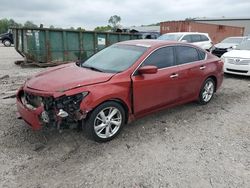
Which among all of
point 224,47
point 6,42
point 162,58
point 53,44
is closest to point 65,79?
point 162,58

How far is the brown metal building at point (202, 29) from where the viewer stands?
21.3 metres

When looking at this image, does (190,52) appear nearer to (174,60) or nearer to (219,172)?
(174,60)

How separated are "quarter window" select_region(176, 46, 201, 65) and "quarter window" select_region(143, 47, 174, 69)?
200 millimetres

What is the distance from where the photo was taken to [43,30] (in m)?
10.9

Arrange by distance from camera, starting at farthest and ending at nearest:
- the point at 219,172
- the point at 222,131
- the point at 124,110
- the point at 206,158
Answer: the point at 222,131 < the point at 124,110 < the point at 206,158 < the point at 219,172

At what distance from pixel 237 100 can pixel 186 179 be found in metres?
4.10

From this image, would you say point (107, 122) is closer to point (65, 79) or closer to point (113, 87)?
point (113, 87)

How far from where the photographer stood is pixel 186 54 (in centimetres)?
541

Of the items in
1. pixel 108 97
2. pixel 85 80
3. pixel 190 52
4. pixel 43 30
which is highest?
pixel 43 30

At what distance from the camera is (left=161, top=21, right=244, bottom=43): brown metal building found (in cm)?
2133

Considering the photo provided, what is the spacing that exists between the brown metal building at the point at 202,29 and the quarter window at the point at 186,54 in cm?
1640

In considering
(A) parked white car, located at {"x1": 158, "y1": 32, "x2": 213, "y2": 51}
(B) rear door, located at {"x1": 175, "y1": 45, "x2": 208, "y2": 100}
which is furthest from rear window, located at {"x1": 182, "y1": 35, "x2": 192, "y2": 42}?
(B) rear door, located at {"x1": 175, "y1": 45, "x2": 208, "y2": 100}

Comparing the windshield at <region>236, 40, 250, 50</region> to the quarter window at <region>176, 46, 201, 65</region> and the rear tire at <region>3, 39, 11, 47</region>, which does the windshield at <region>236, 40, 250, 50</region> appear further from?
the rear tire at <region>3, 39, 11, 47</region>

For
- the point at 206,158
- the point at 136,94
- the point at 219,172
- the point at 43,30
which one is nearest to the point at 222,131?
the point at 206,158
